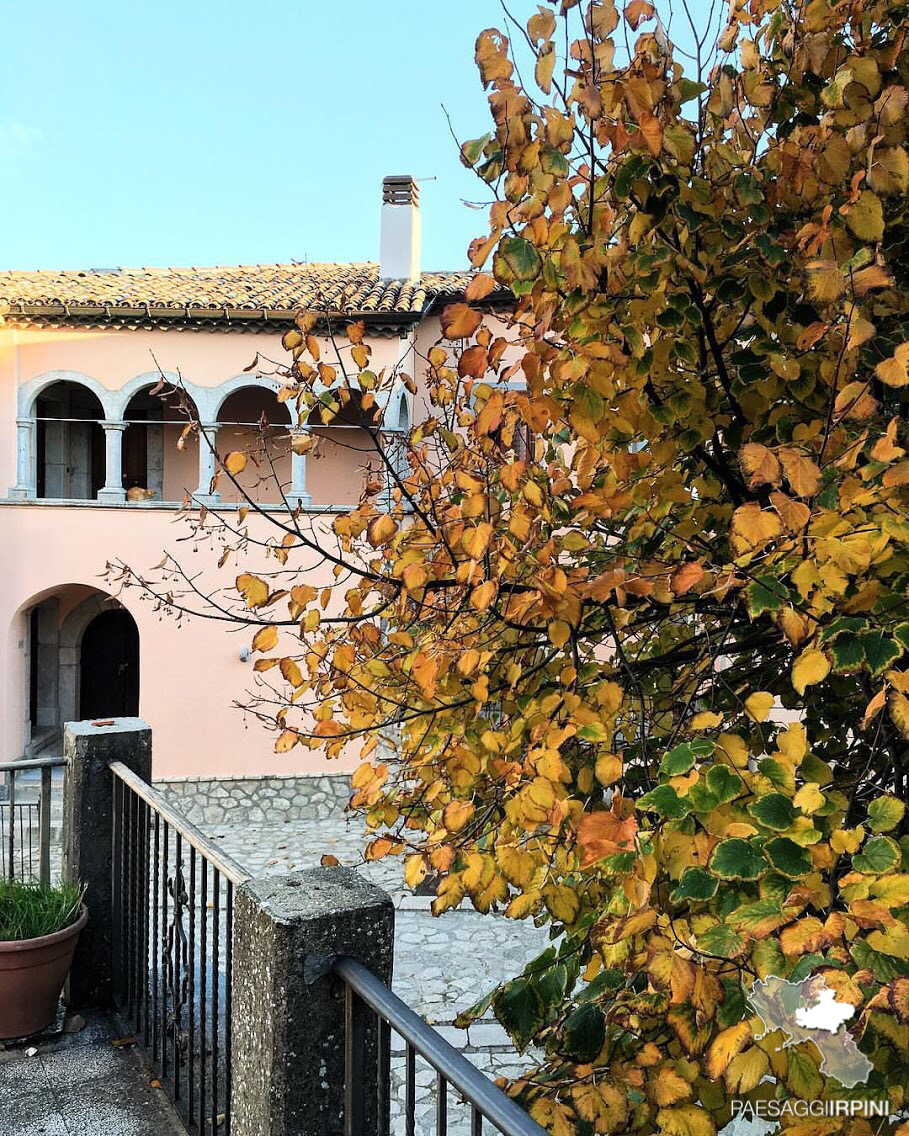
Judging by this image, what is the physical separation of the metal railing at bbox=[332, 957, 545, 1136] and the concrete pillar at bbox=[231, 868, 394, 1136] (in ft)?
0.12

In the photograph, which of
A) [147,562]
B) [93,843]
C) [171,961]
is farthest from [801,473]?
[147,562]

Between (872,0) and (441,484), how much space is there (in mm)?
1818

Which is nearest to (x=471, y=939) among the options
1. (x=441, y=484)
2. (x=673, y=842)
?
(x=441, y=484)

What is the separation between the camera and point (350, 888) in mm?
2604

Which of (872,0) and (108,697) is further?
(108,697)

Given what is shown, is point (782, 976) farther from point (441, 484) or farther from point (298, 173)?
point (298, 173)

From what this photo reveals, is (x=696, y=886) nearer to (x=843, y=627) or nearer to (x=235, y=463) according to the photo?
(x=843, y=627)

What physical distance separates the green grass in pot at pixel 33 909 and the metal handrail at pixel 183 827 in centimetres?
57

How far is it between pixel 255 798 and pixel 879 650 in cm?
1358

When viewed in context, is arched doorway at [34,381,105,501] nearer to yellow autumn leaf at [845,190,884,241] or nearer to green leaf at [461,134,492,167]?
green leaf at [461,134,492,167]

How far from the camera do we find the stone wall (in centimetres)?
1413

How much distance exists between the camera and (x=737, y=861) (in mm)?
1523

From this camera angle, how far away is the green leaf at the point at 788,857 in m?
1.52

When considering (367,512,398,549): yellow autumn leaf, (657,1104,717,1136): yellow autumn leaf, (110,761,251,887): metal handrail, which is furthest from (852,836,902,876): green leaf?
(110,761,251,887): metal handrail
